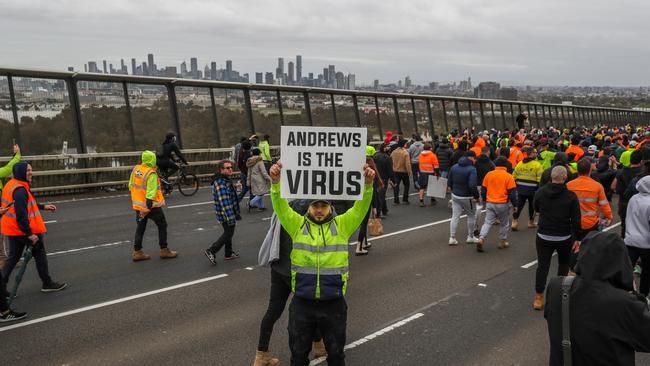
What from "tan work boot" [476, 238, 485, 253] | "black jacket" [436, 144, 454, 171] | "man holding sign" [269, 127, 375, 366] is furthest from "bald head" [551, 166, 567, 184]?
"black jacket" [436, 144, 454, 171]

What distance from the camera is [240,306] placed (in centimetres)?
734

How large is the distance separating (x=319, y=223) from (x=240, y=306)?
3200mm

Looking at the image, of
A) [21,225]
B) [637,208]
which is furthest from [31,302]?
[637,208]

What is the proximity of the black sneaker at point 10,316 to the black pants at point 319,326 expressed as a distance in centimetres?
426

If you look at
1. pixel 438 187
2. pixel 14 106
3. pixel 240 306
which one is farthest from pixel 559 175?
pixel 14 106

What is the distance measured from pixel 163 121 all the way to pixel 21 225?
11975 millimetres

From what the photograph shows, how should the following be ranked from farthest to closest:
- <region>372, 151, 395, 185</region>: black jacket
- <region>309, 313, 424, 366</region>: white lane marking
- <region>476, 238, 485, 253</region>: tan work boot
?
<region>372, 151, 395, 185</region>: black jacket → <region>476, 238, 485, 253</region>: tan work boot → <region>309, 313, 424, 366</region>: white lane marking

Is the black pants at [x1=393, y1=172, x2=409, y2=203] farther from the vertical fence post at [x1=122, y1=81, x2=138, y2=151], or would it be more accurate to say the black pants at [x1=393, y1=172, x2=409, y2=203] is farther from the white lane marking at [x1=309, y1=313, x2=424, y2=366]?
the white lane marking at [x1=309, y1=313, x2=424, y2=366]

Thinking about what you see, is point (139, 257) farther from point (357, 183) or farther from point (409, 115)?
point (409, 115)

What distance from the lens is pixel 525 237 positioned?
38.0ft

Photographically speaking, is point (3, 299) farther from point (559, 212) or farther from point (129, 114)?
point (129, 114)

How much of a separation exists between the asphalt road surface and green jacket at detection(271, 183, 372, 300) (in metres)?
1.64

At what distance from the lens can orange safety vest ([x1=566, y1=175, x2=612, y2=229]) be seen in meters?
7.67

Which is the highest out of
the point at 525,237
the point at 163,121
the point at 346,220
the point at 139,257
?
the point at 163,121
